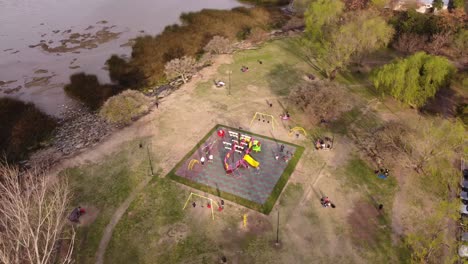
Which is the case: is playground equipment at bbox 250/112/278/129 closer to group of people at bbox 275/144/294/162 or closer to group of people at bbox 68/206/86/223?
group of people at bbox 275/144/294/162

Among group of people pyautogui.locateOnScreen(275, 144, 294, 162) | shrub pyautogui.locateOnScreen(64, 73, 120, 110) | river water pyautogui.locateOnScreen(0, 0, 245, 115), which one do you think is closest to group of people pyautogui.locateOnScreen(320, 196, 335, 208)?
group of people pyautogui.locateOnScreen(275, 144, 294, 162)

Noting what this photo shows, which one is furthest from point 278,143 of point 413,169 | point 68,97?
point 68,97

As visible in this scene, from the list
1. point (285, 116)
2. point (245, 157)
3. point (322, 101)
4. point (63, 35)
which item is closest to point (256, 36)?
point (285, 116)

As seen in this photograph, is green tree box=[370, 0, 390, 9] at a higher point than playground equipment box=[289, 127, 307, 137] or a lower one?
higher

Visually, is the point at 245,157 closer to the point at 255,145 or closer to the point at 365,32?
the point at 255,145

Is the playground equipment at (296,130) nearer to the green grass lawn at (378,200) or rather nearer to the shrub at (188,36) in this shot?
the green grass lawn at (378,200)
